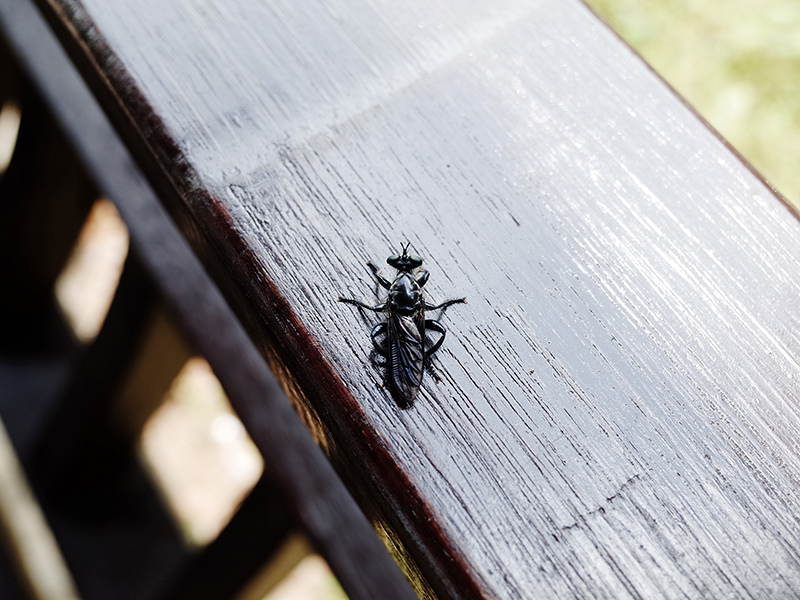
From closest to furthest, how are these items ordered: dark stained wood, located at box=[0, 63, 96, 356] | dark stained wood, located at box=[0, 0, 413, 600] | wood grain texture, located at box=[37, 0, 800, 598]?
wood grain texture, located at box=[37, 0, 800, 598], dark stained wood, located at box=[0, 0, 413, 600], dark stained wood, located at box=[0, 63, 96, 356]

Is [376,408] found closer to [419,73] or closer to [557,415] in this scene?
[557,415]

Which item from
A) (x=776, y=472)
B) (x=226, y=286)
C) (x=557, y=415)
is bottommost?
(x=776, y=472)

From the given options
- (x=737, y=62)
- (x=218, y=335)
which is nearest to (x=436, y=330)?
(x=218, y=335)

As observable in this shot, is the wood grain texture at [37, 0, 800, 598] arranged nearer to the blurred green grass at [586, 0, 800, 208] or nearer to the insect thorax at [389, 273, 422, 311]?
the insect thorax at [389, 273, 422, 311]

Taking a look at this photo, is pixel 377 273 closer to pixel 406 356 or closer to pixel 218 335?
pixel 406 356

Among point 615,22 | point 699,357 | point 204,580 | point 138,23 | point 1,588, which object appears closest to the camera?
point 699,357

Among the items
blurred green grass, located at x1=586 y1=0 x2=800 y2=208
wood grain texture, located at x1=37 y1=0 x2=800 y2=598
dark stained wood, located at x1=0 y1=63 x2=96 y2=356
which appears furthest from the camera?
blurred green grass, located at x1=586 y1=0 x2=800 y2=208

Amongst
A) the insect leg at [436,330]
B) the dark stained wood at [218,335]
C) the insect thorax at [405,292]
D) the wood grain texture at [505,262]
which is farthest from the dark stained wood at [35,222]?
the insect leg at [436,330]

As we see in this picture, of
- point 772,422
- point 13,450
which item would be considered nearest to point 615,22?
point 772,422

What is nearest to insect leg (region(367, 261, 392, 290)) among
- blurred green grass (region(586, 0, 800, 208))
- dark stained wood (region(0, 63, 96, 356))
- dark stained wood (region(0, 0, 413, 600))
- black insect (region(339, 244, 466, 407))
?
black insect (region(339, 244, 466, 407))
